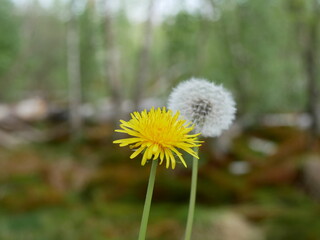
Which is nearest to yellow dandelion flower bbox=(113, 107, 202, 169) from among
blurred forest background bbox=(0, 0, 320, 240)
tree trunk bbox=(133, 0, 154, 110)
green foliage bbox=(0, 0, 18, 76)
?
blurred forest background bbox=(0, 0, 320, 240)

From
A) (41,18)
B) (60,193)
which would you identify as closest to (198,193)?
(60,193)

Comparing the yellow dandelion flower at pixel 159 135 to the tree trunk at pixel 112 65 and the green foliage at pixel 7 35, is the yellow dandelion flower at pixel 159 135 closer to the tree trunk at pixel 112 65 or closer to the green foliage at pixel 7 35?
the tree trunk at pixel 112 65

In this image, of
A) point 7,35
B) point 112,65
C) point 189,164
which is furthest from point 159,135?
point 7,35

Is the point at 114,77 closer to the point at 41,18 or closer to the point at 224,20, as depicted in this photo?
the point at 224,20

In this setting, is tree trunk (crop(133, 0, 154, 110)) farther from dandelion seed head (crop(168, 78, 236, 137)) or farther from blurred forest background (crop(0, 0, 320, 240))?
dandelion seed head (crop(168, 78, 236, 137))

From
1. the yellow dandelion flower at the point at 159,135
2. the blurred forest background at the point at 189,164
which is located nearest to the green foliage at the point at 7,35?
→ the blurred forest background at the point at 189,164
